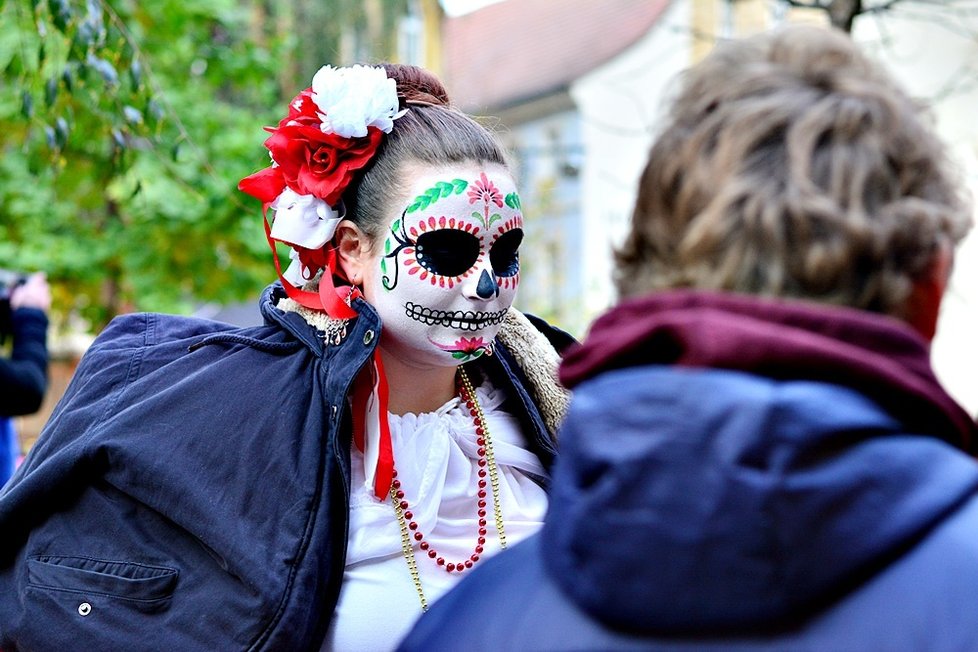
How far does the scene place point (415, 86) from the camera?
2975 millimetres

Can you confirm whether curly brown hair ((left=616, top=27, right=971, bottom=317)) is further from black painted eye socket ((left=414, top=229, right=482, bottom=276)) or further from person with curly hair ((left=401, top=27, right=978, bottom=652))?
black painted eye socket ((left=414, top=229, right=482, bottom=276))

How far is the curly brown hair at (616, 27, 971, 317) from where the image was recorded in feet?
3.92

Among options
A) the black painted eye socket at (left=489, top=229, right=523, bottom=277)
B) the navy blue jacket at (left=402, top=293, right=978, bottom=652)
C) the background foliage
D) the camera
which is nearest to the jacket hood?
the navy blue jacket at (left=402, top=293, right=978, bottom=652)

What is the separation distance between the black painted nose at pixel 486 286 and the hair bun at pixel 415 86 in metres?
0.48

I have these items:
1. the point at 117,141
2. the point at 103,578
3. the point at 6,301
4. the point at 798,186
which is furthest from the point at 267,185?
the point at 6,301

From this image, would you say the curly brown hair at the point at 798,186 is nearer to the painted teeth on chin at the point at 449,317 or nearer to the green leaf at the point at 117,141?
the painted teeth on chin at the point at 449,317

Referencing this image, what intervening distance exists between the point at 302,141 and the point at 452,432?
734 millimetres

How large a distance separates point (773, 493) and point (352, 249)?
1857 mm

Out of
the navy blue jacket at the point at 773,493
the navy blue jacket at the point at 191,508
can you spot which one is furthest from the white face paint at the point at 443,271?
A: the navy blue jacket at the point at 773,493

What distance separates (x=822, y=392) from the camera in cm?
114

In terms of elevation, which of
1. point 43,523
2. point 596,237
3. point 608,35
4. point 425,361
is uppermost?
point 425,361

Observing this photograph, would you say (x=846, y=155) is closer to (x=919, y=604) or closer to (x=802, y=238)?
(x=802, y=238)

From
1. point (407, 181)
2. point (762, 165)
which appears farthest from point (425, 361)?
point (762, 165)

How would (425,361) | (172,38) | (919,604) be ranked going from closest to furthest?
(919,604) → (425,361) → (172,38)
